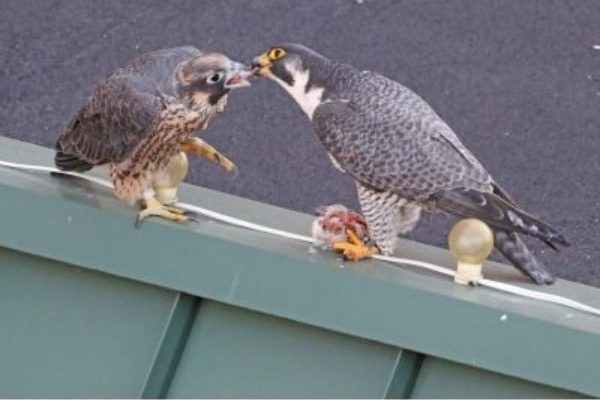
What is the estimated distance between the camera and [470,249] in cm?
207

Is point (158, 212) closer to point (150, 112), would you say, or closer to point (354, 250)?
point (150, 112)

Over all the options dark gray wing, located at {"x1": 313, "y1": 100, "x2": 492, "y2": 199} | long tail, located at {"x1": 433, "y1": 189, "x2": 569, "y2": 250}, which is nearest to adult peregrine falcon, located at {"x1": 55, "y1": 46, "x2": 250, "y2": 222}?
dark gray wing, located at {"x1": 313, "y1": 100, "x2": 492, "y2": 199}

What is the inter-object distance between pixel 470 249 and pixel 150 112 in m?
0.62

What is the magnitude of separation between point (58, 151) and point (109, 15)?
4397 millimetres

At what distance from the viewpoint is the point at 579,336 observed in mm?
1844

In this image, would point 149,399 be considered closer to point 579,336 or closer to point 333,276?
point 333,276

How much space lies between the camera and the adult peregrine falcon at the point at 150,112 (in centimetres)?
231

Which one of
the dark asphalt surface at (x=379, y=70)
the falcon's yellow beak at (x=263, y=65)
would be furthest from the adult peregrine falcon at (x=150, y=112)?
the dark asphalt surface at (x=379, y=70)

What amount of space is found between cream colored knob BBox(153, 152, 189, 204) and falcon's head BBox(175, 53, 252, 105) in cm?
14

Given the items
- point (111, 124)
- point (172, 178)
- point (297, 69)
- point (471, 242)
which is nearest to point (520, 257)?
point (471, 242)

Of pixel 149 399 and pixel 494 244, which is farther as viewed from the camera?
pixel 494 244

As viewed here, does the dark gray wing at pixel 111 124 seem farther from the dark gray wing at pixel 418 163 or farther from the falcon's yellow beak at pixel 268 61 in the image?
the dark gray wing at pixel 418 163

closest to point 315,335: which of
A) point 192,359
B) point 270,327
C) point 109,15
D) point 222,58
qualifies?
point 270,327

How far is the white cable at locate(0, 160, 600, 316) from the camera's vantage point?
202 cm
